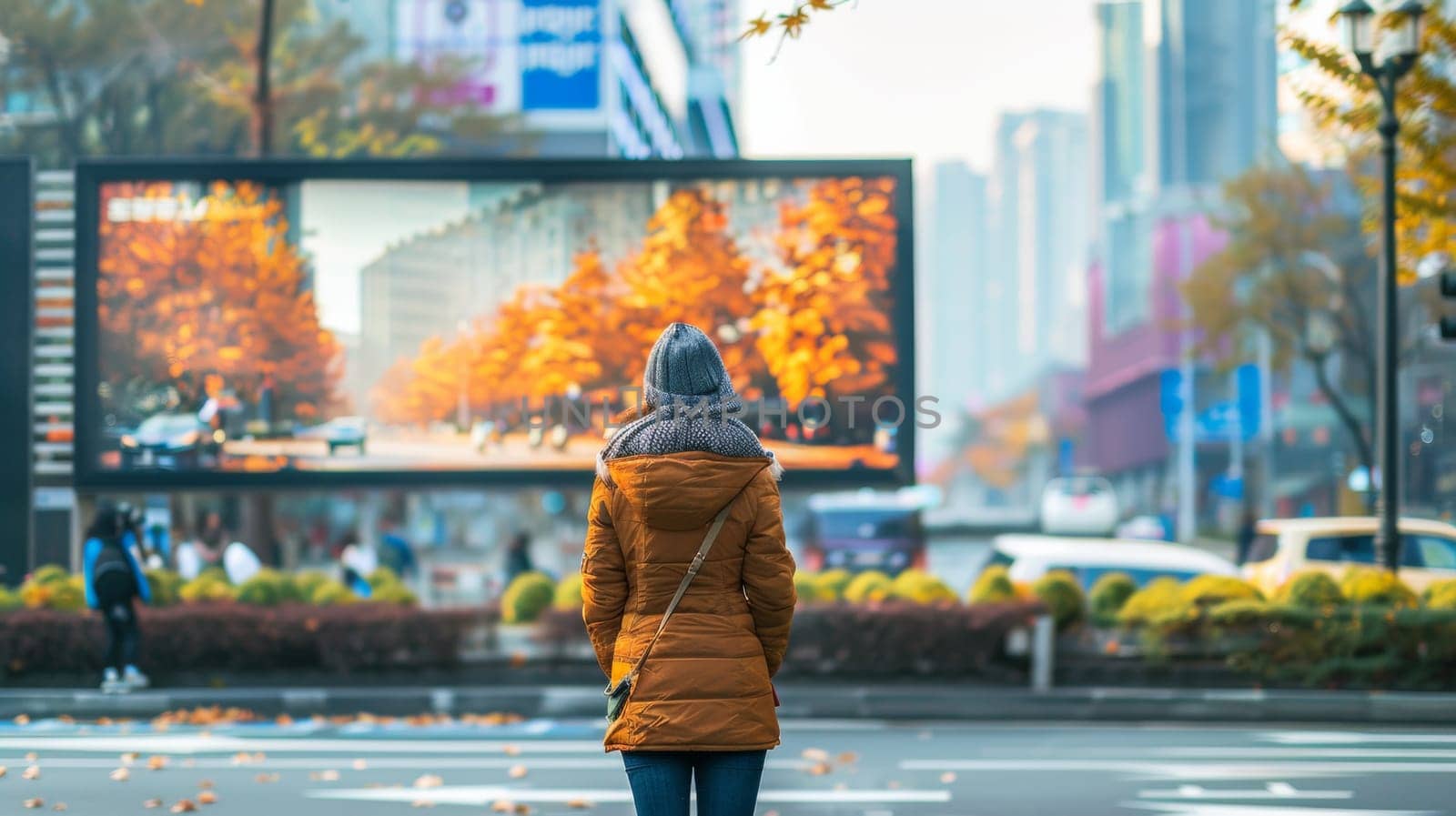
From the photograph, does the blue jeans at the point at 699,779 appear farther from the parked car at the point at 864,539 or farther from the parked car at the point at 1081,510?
the parked car at the point at 1081,510

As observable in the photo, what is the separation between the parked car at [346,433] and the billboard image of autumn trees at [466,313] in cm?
2

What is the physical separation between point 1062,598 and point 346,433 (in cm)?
684

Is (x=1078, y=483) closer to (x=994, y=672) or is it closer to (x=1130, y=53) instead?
(x=994, y=672)

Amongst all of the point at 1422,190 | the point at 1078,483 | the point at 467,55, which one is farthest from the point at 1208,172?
the point at 1422,190

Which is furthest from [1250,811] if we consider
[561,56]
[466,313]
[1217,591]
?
[561,56]

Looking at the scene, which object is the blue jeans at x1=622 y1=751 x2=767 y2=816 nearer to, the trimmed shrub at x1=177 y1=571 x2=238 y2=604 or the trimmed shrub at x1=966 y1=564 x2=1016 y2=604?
the trimmed shrub at x1=966 y1=564 x2=1016 y2=604

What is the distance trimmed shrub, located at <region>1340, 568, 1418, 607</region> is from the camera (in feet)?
46.7

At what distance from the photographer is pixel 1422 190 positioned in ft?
58.1

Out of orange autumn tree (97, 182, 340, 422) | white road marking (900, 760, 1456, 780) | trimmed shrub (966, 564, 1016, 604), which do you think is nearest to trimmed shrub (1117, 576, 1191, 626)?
trimmed shrub (966, 564, 1016, 604)

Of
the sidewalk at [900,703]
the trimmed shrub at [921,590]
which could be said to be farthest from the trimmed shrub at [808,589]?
the sidewalk at [900,703]

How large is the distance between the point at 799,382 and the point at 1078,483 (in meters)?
46.6

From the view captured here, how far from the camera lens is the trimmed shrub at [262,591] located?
15281 millimetres

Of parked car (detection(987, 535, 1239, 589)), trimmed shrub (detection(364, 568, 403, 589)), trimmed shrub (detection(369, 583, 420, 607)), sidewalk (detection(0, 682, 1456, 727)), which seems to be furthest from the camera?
parked car (detection(987, 535, 1239, 589))

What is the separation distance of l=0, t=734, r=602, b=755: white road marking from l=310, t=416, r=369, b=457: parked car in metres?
4.49
